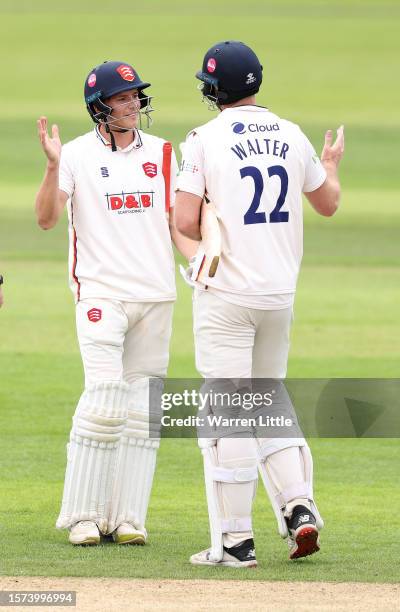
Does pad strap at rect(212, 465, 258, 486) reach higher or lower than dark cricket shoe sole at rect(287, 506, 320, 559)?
higher

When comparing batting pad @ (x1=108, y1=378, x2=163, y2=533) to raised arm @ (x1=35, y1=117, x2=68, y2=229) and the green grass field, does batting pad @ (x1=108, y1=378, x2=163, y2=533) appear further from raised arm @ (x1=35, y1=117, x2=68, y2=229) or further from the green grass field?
raised arm @ (x1=35, y1=117, x2=68, y2=229)

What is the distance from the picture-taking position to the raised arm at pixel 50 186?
6.05 m

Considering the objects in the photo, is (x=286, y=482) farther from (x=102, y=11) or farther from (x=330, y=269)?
(x=102, y=11)

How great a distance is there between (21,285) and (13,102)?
89.1 ft

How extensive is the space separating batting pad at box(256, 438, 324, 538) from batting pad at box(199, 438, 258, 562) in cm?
Answer: 10

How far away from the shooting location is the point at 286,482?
19.4ft

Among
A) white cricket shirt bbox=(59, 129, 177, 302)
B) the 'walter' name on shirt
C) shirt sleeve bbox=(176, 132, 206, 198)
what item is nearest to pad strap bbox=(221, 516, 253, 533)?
white cricket shirt bbox=(59, 129, 177, 302)

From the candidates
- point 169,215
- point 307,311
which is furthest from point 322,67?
point 169,215

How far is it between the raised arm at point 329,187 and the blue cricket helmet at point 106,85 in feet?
2.67

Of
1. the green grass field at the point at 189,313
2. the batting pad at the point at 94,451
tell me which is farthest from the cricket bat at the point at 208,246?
the green grass field at the point at 189,313

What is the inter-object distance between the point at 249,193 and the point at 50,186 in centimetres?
85

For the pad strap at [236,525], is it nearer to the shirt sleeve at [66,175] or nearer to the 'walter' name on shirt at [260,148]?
the 'walter' name on shirt at [260,148]

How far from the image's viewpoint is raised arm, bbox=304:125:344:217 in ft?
19.9
